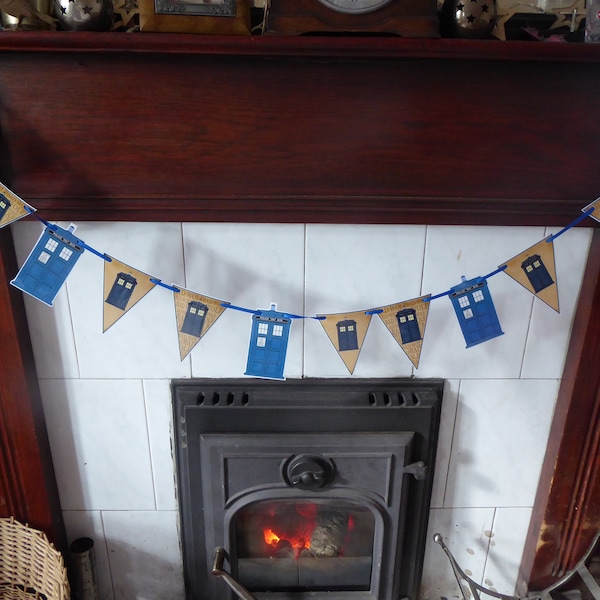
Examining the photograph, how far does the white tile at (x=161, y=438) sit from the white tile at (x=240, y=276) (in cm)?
11

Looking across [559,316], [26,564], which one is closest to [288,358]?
[559,316]

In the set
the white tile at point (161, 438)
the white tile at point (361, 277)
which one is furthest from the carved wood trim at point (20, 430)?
the white tile at point (361, 277)

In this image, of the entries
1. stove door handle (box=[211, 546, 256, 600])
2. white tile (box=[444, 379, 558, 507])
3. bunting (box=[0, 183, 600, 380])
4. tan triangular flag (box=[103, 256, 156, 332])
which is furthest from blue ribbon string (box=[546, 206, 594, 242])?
→ stove door handle (box=[211, 546, 256, 600])

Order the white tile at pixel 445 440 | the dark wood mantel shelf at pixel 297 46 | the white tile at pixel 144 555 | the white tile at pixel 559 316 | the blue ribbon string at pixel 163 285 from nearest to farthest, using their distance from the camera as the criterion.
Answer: the dark wood mantel shelf at pixel 297 46 < the blue ribbon string at pixel 163 285 < the white tile at pixel 559 316 < the white tile at pixel 445 440 < the white tile at pixel 144 555

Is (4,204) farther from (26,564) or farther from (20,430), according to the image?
(26,564)

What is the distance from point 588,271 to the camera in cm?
109

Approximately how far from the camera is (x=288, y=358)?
116 centimetres

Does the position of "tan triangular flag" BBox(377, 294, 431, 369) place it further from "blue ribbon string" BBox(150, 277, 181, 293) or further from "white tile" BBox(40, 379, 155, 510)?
"white tile" BBox(40, 379, 155, 510)

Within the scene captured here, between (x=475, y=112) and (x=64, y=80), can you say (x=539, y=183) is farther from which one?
(x=64, y=80)

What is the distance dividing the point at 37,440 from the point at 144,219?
0.57m

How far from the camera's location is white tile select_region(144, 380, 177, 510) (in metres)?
1.18

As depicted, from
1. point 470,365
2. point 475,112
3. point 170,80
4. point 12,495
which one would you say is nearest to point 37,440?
point 12,495

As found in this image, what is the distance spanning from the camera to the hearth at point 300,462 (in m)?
1.15

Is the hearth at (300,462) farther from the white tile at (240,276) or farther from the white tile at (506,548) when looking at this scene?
the white tile at (506,548)
